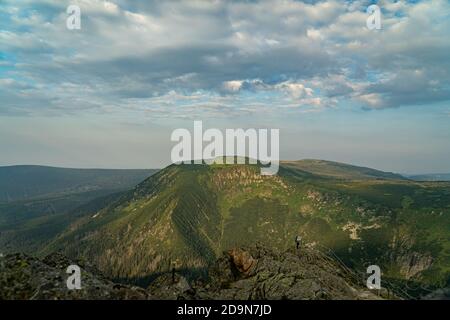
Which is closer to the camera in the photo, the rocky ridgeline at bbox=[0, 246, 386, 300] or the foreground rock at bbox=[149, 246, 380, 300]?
the rocky ridgeline at bbox=[0, 246, 386, 300]

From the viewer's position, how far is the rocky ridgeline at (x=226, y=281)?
26812 mm

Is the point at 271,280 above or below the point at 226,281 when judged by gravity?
above

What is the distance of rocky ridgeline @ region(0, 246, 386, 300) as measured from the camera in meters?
26.8

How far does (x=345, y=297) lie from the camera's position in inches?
1214

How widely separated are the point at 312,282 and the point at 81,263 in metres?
21.8

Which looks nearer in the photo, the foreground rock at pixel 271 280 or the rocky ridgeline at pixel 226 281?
the rocky ridgeline at pixel 226 281

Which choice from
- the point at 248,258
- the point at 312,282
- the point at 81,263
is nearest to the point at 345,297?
the point at 312,282

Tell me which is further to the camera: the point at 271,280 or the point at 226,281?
the point at 226,281

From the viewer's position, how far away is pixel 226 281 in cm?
4272
